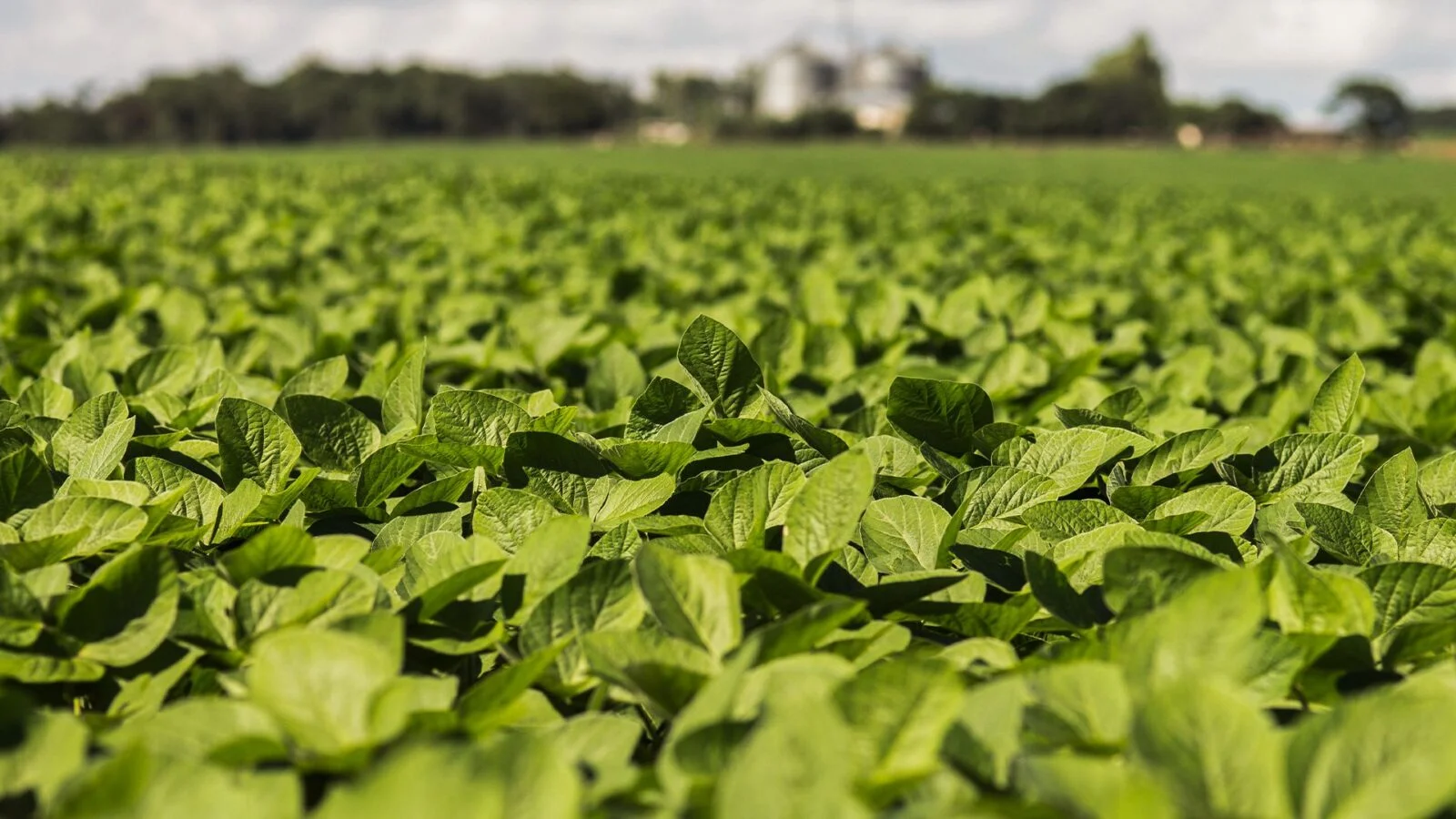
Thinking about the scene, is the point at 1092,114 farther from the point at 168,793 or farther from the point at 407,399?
the point at 168,793

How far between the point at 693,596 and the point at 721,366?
2.91 feet

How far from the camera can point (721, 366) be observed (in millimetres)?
2090

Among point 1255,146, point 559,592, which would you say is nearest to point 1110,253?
point 559,592

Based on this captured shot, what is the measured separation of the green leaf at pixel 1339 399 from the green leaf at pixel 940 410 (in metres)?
0.64

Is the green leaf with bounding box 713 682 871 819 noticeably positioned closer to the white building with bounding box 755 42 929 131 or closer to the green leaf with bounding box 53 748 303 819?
the green leaf with bounding box 53 748 303 819

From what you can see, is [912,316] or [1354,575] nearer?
[1354,575]

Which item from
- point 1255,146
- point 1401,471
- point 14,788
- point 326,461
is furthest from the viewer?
point 1255,146

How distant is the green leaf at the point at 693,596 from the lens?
1229 millimetres

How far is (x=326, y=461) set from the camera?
2020 millimetres

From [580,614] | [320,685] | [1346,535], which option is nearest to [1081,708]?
[580,614]

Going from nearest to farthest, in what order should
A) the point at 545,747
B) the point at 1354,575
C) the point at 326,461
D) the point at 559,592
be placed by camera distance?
the point at 545,747 < the point at 559,592 < the point at 1354,575 < the point at 326,461

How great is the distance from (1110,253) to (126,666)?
7.19 metres

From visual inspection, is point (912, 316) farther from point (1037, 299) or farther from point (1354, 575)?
point (1354, 575)

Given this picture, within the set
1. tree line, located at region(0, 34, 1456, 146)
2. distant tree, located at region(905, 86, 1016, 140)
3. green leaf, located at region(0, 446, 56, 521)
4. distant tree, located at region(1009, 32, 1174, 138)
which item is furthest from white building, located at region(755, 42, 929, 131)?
green leaf, located at region(0, 446, 56, 521)
